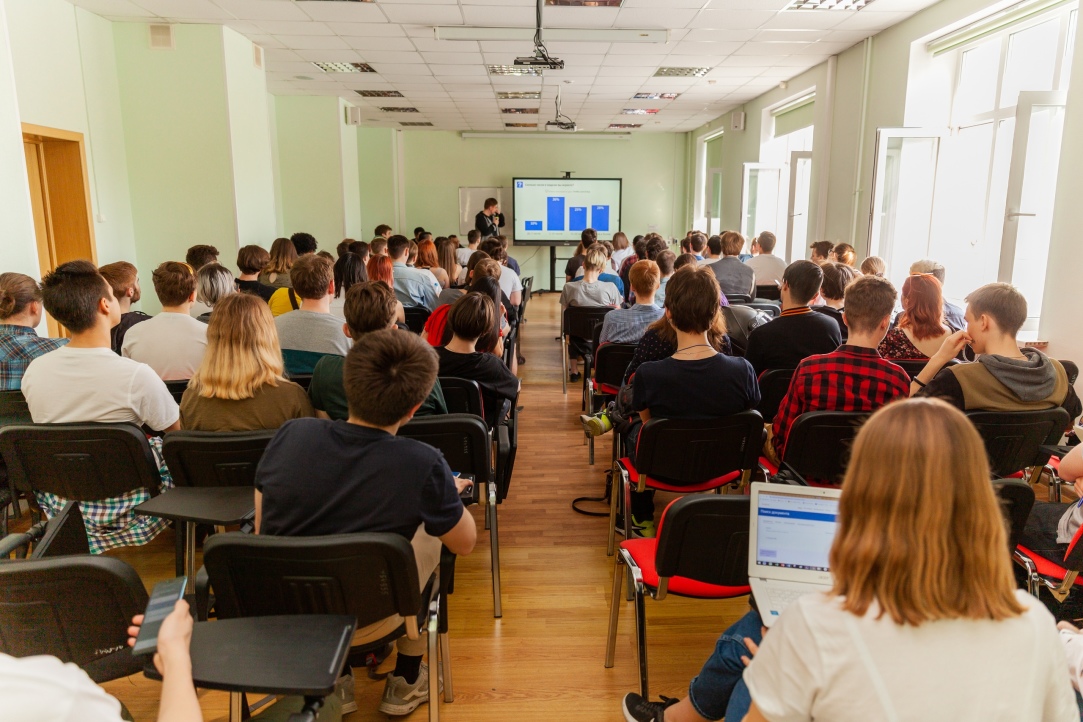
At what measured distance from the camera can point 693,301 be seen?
268 centimetres

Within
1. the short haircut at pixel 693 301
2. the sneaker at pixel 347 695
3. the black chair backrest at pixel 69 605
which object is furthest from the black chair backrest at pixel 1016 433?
the black chair backrest at pixel 69 605

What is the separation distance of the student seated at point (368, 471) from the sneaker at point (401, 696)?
0.52 meters

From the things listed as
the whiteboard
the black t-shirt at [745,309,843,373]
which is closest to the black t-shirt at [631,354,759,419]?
the black t-shirt at [745,309,843,373]

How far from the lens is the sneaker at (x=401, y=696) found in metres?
2.12

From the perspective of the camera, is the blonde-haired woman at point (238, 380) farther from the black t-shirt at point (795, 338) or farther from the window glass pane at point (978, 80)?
the window glass pane at point (978, 80)

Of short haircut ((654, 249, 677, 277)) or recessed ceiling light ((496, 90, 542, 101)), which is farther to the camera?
recessed ceiling light ((496, 90, 542, 101))

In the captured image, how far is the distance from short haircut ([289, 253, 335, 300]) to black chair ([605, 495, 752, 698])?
80.8 inches

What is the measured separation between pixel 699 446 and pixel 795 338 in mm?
1160

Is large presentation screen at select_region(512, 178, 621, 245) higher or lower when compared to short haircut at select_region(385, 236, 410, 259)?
higher

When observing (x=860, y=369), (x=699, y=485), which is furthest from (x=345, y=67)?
(x=860, y=369)

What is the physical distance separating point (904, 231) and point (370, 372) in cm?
653

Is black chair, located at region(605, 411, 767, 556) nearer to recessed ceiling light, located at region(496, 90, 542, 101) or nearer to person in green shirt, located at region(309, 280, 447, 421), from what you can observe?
person in green shirt, located at region(309, 280, 447, 421)

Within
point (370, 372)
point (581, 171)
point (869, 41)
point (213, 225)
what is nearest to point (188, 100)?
point (213, 225)

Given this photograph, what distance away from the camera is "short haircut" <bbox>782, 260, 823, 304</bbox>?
3.43 m
